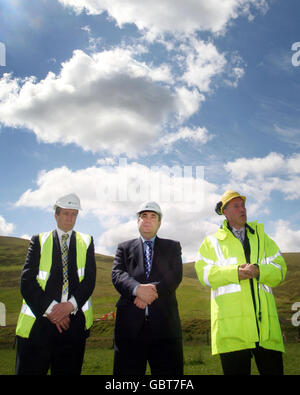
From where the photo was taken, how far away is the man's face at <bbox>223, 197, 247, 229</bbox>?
5.78m

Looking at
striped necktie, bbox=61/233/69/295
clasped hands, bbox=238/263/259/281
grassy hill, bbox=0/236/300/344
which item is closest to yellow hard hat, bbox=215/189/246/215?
clasped hands, bbox=238/263/259/281

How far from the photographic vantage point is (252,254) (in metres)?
5.48

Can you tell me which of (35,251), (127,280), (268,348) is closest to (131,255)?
(127,280)

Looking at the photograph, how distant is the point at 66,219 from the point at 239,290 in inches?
125

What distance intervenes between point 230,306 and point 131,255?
1.85m

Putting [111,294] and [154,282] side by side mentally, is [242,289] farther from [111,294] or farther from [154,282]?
[111,294]

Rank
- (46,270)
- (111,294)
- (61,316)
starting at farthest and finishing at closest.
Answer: (111,294)
(46,270)
(61,316)

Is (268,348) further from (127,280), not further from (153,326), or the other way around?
(127,280)

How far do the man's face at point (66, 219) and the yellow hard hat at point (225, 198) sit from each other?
2.61 metres

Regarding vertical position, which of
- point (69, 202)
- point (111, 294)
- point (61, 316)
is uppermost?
point (111, 294)

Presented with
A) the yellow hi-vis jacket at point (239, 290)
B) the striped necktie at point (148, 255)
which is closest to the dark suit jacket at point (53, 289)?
the striped necktie at point (148, 255)

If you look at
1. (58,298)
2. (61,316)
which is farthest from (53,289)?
(61,316)

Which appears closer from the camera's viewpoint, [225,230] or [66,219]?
[225,230]

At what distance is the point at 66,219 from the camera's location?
19.6 feet
